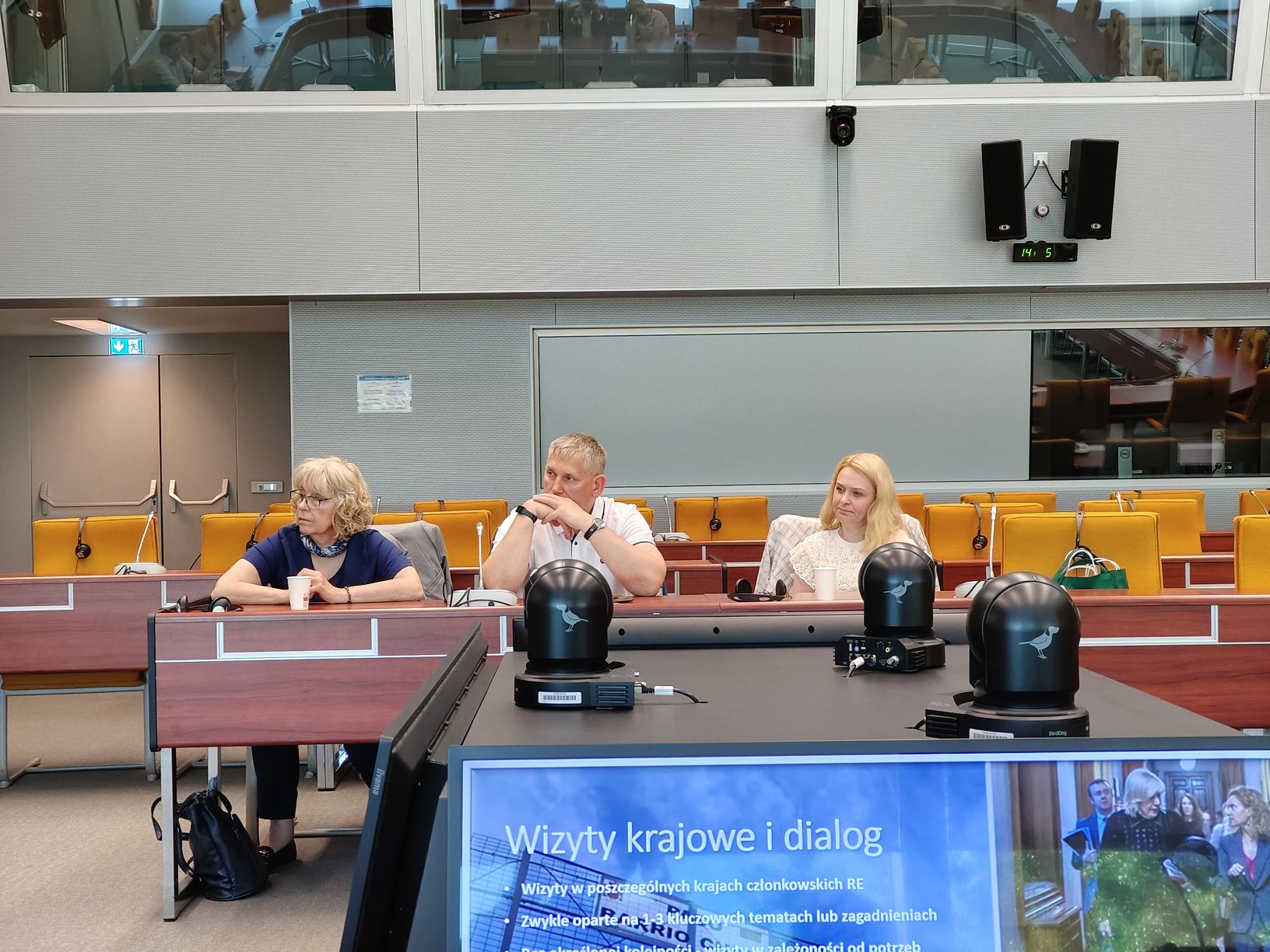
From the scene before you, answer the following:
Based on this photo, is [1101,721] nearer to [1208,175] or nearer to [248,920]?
[248,920]

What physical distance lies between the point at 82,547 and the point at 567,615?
5.42m

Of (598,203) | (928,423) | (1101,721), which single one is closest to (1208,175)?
(928,423)

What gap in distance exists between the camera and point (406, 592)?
142 inches

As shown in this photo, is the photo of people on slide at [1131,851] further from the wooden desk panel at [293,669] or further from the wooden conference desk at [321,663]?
the wooden desk panel at [293,669]

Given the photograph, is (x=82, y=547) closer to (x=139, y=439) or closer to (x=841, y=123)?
(x=139, y=439)

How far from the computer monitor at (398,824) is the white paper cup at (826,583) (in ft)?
7.69

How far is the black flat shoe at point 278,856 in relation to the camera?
11.9 ft

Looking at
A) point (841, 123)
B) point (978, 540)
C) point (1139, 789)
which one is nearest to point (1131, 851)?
point (1139, 789)

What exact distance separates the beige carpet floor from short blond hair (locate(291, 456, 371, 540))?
1064 mm

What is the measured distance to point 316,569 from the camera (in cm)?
369

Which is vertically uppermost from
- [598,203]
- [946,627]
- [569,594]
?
[598,203]

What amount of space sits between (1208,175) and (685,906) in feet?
28.3

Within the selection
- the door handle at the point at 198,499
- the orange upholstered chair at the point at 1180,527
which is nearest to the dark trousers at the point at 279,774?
the orange upholstered chair at the point at 1180,527

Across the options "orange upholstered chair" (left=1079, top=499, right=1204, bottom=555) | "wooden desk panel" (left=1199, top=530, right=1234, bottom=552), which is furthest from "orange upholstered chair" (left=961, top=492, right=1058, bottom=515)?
"orange upholstered chair" (left=1079, top=499, right=1204, bottom=555)
